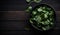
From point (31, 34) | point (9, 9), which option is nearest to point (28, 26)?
point (31, 34)

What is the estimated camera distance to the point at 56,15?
1110 millimetres

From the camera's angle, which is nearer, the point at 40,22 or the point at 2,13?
the point at 40,22

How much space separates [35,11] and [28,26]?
0.44ft

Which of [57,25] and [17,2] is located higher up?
[17,2]

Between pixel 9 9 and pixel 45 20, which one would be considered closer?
pixel 45 20

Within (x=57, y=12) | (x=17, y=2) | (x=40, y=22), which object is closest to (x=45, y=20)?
(x=40, y=22)

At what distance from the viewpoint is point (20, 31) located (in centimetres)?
112

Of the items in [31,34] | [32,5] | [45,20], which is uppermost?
[32,5]

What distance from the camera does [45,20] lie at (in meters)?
1.03

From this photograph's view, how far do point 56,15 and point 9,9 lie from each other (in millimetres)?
344

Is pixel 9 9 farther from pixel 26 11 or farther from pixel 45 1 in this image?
pixel 45 1

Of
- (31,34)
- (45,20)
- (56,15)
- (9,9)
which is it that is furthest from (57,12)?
(9,9)

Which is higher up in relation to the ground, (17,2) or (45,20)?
(17,2)

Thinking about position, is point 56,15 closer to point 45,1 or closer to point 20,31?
point 45,1
